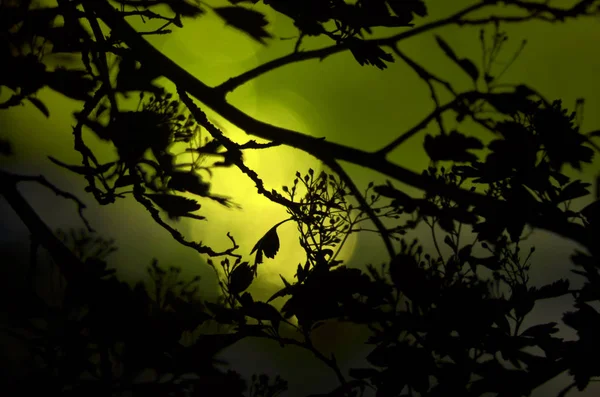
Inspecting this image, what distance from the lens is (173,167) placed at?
1.75 m

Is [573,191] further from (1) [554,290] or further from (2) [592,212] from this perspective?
(1) [554,290]

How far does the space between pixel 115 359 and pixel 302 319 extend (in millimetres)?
752

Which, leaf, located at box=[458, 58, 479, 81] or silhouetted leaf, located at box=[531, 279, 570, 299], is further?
leaf, located at box=[458, 58, 479, 81]

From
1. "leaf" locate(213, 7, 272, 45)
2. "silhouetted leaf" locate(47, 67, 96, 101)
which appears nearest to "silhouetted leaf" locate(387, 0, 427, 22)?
"leaf" locate(213, 7, 272, 45)

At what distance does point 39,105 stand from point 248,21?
2.94 feet

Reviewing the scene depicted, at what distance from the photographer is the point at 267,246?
1492 millimetres

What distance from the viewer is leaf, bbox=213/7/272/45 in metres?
1.71

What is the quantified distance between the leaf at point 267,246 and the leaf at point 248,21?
2.20ft

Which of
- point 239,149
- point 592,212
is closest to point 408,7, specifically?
point 239,149

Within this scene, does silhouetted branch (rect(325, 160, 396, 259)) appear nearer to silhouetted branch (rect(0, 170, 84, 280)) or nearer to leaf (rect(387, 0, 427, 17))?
leaf (rect(387, 0, 427, 17))

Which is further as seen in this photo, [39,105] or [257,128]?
[39,105]

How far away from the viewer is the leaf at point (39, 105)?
1.95m

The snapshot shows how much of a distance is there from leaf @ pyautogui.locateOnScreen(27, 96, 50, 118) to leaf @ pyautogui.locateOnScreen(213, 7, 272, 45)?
31.3 inches

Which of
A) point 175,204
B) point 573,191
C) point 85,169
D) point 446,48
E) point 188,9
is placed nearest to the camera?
point 573,191
